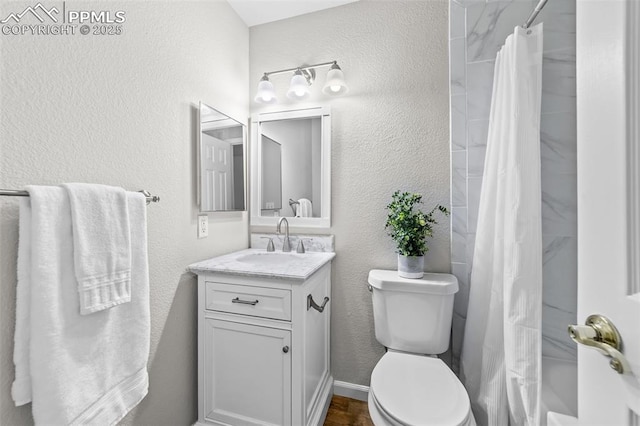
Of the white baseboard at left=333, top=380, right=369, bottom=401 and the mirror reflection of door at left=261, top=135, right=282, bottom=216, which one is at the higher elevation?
the mirror reflection of door at left=261, top=135, right=282, bottom=216

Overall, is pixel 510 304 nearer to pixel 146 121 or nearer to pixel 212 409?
pixel 212 409

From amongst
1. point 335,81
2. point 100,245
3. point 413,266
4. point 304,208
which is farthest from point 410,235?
point 100,245

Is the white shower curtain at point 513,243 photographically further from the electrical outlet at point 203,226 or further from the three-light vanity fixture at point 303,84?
the electrical outlet at point 203,226

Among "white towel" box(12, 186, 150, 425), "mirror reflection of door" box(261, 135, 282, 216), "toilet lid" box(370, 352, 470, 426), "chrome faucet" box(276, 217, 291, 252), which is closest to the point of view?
"white towel" box(12, 186, 150, 425)

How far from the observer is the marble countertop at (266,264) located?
1188 millimetres

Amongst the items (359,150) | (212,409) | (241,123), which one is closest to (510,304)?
(359,150)

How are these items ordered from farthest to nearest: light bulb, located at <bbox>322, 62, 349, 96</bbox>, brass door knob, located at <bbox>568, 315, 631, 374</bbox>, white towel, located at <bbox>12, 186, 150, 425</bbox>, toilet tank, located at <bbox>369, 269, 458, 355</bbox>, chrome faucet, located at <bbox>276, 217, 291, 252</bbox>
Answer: chrome faucet, located at <bbox>276, 217, 291, 252</bbox>
light bulb, located at <bbox>322, 62, 349, 96</bbox>
toilet tank, located at <bbox>369, 269, 458, 355</bbox>
white towel, located at <bbox>12, 186, 150, 425</bbox>
brass door knob, located at <bbox>568, 315, 631, 374</bbox>

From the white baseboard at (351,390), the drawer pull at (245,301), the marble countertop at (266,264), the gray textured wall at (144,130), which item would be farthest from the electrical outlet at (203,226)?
the white baseboard at (351,390)

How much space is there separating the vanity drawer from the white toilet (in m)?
0.48

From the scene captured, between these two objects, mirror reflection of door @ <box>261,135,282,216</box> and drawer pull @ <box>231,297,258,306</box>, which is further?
mirror reflection of door @ <box>261,135,282,216</box>

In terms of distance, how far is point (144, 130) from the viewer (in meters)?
1.10

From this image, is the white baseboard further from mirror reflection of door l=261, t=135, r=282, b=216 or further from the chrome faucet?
mirror reflection of door l=261, t=135, r=282, b=216

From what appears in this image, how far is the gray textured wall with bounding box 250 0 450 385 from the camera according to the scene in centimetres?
151

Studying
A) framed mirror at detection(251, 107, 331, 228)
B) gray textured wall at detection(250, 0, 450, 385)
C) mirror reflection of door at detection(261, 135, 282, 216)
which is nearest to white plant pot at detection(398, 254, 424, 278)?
gray textured wall at detection(250, 0, 450, 385)
